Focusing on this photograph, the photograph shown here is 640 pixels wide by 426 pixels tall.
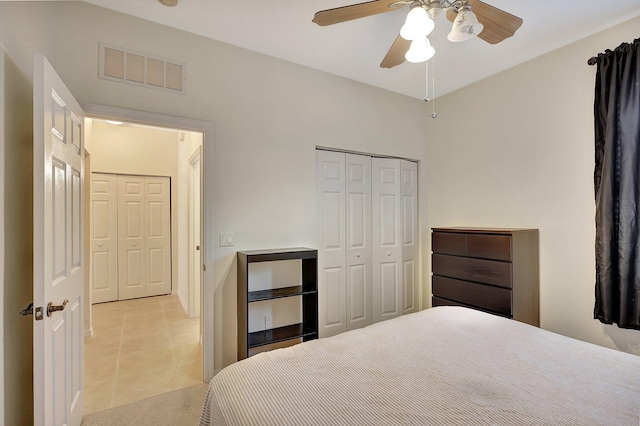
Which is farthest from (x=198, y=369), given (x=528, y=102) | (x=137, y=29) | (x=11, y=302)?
(x=528, y=102)

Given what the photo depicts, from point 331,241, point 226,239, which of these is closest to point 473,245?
point 331,241

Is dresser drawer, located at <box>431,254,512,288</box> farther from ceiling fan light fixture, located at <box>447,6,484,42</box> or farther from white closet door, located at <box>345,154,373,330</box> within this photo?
ceiling fan light fixture, located at <box>447,6,484,42</box>

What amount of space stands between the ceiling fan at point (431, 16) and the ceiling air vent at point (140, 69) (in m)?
1.30

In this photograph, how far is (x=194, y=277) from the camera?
393cm

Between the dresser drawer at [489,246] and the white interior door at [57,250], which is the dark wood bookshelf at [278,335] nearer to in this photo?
the white interior door at [57,250]

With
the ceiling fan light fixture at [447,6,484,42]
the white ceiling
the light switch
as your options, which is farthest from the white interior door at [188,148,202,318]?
the ceiling fan light fixture at [447,6,484,42]

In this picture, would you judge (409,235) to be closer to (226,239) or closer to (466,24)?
(226,239)

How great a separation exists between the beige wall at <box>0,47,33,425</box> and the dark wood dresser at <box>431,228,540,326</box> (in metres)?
3.05

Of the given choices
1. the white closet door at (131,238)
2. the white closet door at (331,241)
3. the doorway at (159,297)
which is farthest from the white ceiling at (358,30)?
the white closet door at (131,238)

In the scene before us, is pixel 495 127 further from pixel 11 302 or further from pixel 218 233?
pixel 11 302

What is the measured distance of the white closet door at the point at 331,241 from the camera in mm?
3092

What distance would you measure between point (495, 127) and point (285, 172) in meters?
2.13

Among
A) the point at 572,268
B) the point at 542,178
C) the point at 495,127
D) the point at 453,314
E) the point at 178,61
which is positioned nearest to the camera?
the point at 453,314

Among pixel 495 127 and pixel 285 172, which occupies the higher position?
pixel 495 127
